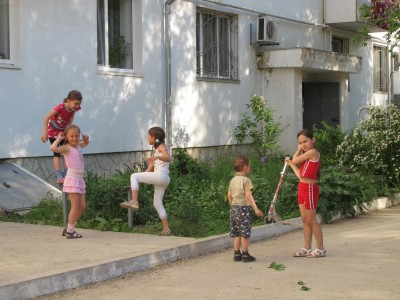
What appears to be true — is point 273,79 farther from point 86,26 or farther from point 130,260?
point 130,260

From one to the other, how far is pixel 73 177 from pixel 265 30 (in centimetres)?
922

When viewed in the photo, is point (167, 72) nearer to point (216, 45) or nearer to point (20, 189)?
point (216, 45)

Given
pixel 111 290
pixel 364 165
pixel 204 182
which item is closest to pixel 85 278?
pixel 111 290

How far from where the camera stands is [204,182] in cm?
1249

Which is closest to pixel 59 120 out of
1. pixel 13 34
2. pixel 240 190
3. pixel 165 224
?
pixel 13 34

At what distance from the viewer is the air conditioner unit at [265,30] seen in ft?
55.2

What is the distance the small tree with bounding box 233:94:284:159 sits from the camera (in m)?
16.1

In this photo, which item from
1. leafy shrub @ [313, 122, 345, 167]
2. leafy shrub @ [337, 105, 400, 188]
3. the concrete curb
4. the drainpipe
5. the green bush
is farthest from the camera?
leafy shrub @ [313, 122, 345, 167]

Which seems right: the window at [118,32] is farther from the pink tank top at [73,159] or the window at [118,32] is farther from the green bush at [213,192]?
the pink tank top at [73,159]

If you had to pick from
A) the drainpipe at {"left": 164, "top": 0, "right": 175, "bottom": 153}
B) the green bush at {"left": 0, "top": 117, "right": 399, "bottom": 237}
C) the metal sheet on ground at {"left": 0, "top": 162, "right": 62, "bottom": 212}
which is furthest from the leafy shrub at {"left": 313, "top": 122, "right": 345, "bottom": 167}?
the metal sheet on ground at {"left": 0, "top": 162, "right": 62, "bottom": 212}

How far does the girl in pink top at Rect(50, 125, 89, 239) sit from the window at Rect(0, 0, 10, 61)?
335cm

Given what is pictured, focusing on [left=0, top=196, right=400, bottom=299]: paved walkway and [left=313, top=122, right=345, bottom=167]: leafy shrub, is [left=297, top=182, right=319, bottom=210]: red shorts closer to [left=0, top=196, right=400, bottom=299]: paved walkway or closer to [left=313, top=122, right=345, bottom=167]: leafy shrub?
[left=0, top=196, right=400, bottom=299]: paved walkway

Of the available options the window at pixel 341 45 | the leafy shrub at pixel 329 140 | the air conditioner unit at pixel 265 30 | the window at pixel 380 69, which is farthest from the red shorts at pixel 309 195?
the window at pixel 380 69

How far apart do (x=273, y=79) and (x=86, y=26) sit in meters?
6.23
